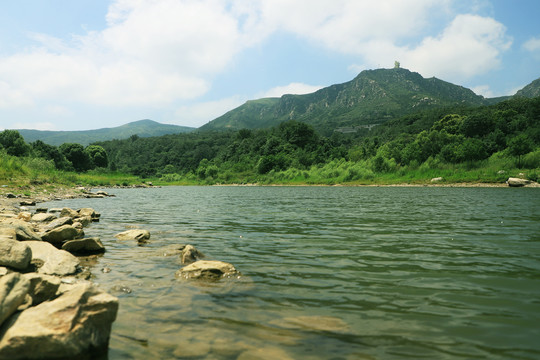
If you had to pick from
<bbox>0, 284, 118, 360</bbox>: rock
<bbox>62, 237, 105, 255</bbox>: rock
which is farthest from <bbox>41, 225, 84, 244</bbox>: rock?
<bbox>0, 284, 118, 360</bbox>: rock

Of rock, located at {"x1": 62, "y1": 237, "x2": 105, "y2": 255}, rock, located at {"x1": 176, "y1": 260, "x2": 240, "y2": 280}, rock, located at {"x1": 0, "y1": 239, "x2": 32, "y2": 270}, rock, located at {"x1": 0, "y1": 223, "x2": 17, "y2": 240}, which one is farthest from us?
rock, located at {"x1": 62, "y1": 237, "x2": 105, "y2": 255}

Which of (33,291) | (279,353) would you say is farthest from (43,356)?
(279,353)

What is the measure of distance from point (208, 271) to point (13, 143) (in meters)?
105

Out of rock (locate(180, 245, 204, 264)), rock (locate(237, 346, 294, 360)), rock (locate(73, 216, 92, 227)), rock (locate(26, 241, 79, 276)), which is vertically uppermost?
rock (locate(26, 241, 79, 276))

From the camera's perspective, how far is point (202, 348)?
169 inches

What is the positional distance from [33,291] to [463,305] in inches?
282

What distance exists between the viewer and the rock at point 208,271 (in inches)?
296

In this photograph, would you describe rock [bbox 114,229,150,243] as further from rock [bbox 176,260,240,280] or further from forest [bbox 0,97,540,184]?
forest [bbox 0,97,540,184]

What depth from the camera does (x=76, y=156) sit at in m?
125

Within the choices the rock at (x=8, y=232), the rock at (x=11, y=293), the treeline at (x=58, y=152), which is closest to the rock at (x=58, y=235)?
the rock at (x=8, y=232)

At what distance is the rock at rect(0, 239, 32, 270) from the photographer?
619 cm

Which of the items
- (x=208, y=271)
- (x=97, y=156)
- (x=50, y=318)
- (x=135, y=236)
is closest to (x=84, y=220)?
(x=135, y=236)

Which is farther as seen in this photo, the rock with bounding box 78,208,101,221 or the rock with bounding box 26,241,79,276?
the rock with bounding box 78,208,101,221

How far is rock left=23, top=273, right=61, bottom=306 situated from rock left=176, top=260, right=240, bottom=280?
287 centimetres
